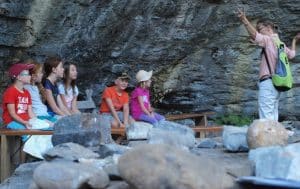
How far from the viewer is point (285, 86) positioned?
22.5 feet

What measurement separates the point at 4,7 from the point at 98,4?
52.2 inches

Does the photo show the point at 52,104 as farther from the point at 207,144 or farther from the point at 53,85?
the point at 207,144

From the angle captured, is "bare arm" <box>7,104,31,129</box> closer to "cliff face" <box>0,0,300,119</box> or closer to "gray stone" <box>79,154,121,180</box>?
"cliff face" <box>0,0,300,119</box>

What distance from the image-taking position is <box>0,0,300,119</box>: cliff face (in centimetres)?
873

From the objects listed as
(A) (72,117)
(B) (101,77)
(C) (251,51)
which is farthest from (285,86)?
(B) (101,77)

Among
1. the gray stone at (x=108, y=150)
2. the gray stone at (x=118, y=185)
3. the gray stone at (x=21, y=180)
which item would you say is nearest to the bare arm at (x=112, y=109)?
the gray stone at (x=21, y=180)

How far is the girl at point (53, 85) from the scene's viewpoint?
750cm

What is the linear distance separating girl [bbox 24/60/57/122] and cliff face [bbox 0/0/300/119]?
1295mm

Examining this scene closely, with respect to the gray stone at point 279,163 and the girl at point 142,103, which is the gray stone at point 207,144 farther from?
the girl at point 142,103

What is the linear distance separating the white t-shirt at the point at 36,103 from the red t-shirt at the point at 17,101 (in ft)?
0.78

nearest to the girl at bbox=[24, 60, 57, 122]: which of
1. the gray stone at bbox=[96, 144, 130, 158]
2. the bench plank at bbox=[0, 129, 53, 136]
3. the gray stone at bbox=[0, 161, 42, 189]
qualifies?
the bench plank at bbox=[0, 129, 53, 136]

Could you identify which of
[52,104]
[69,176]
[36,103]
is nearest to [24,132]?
[36,103]

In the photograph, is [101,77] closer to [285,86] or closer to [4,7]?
[4,7]

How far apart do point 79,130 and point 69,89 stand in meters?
2.47
